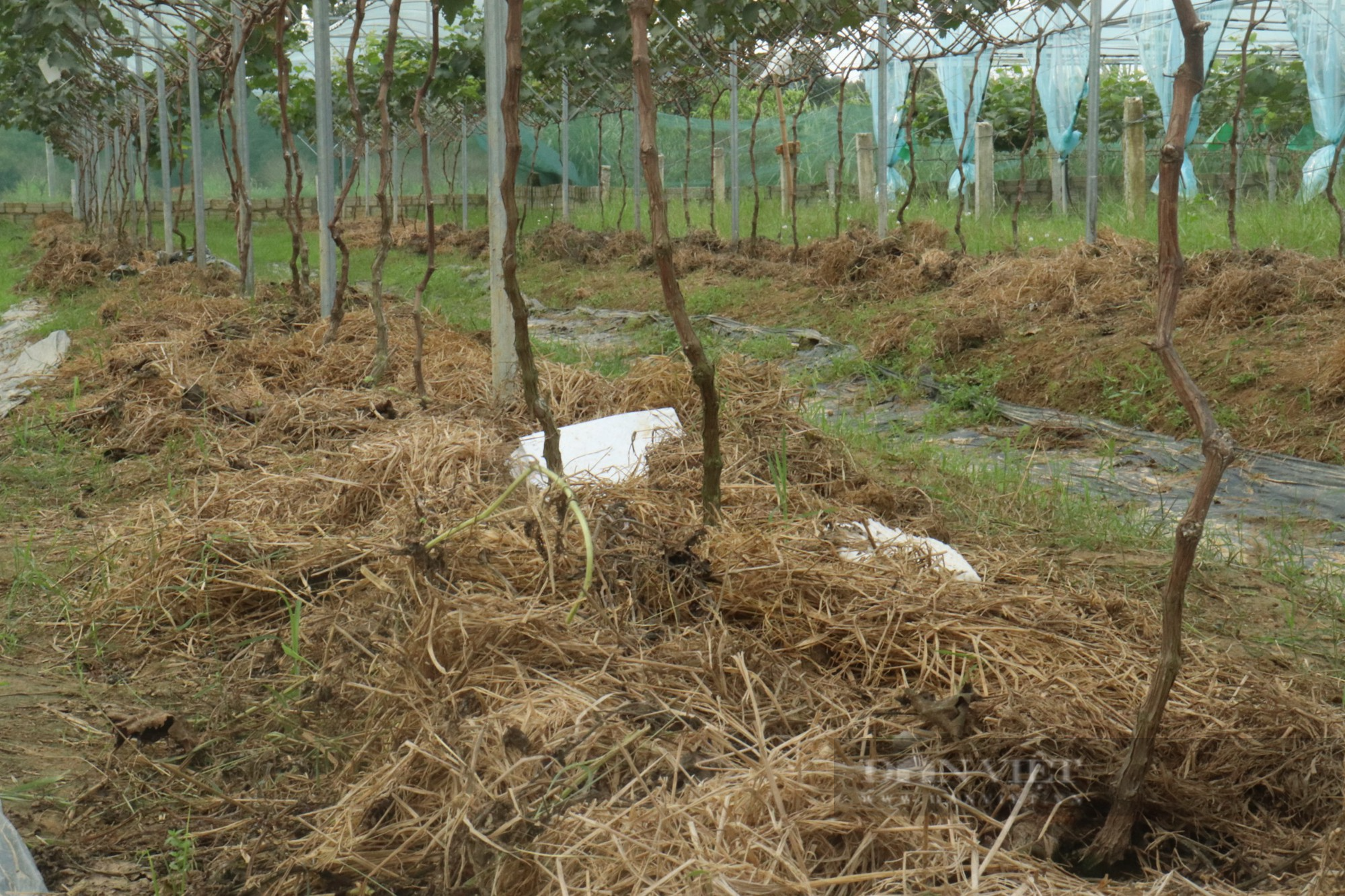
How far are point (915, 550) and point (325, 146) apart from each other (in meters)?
5.29

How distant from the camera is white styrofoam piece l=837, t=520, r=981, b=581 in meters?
2.82

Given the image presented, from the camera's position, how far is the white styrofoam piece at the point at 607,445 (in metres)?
3.42

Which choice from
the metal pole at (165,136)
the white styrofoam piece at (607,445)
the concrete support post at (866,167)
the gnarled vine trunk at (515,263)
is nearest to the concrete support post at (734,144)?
the concrete support post at (866,167)

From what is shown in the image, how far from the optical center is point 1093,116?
912cm

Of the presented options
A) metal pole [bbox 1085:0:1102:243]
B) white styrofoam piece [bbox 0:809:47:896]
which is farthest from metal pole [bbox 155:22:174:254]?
white styrofoam piece [bbox 0:809:47:896]

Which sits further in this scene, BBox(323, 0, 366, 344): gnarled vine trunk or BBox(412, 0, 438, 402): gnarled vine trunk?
BBox(323, 0, 366, 344): gnarled vine trunk

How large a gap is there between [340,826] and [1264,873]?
1.40m

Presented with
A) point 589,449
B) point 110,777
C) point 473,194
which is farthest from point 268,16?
point 473,194

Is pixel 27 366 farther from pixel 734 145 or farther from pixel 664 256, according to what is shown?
pixel 734 145

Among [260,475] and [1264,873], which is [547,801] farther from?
[260,475]

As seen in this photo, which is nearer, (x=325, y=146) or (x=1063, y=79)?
(x=325, y=146)

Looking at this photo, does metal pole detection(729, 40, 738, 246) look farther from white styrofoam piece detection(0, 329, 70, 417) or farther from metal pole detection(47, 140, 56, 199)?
metal pole detection(47, 140, 56, 199)

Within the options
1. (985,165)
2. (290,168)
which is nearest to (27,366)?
(290,168)

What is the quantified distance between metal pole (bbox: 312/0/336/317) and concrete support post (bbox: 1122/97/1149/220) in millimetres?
8546
